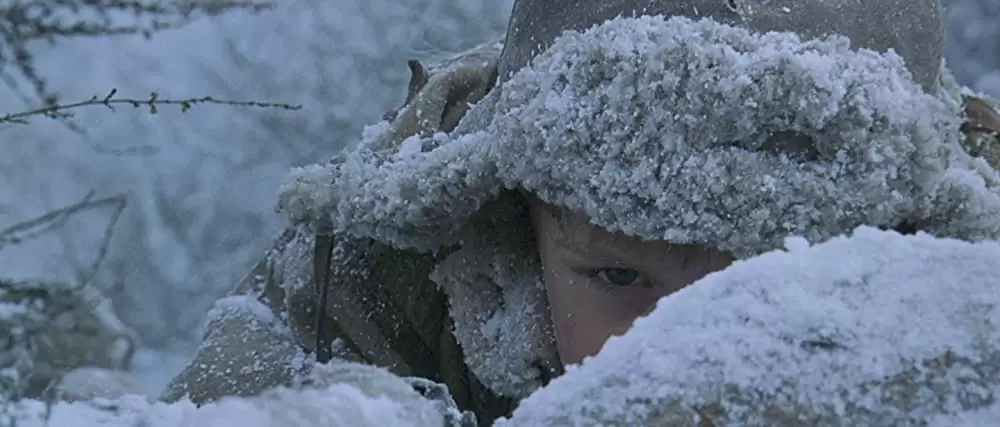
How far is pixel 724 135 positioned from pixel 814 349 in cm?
32

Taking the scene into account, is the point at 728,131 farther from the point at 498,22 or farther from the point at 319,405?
the point at 498,22

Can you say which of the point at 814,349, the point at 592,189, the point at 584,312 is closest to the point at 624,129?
the point at 592,189

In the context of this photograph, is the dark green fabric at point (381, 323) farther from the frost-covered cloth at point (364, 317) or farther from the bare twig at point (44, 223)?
the bare twig at point (44, 223)

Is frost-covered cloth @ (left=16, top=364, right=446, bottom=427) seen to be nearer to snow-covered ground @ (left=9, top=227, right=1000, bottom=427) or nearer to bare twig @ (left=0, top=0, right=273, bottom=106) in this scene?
snow-covered ground @ (left=9, top=227, right=1000, bottom=427)

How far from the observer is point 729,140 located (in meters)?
0.68

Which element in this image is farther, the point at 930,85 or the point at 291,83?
the point at 291,83

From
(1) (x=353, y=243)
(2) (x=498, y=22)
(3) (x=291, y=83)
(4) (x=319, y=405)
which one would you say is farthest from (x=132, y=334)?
(4) (x=319, y=405)

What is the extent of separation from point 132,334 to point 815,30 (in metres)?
1.88

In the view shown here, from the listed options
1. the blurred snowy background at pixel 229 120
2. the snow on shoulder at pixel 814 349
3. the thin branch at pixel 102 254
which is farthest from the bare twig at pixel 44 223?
the blurred snowy background at pixel 229 120

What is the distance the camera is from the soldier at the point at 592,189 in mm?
679

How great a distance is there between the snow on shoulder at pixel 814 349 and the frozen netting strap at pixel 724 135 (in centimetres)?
28

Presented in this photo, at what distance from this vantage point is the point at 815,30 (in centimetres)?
72

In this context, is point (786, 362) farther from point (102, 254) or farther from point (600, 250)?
point (600, 250)

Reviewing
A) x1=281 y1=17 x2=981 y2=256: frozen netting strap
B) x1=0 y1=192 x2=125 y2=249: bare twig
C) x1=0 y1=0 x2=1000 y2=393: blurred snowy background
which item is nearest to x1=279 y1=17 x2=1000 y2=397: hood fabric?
x1=281 y1=17 x2=981 y2=256: frozen netting strap
